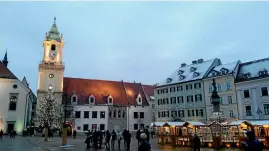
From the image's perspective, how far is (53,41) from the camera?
57.6 m

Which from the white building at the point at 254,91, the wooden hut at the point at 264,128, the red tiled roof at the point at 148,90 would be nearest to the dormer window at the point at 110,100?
the red tiled roof at the point at 148,90

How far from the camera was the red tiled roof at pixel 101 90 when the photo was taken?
57.4 metres

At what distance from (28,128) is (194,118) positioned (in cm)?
3497

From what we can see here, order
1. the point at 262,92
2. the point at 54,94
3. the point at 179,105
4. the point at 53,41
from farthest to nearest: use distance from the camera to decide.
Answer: the point at 53,41, the point at 54,94, the point at 179,105, the point at 262,92

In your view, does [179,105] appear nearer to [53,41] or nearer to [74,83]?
[74,83]

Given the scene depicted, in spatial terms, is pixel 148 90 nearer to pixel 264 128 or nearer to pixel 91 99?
pixel 91 99

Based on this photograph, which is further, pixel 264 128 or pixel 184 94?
pixel 184 94

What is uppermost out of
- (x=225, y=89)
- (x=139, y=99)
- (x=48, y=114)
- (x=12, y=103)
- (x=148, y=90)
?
(x=148, y=90)

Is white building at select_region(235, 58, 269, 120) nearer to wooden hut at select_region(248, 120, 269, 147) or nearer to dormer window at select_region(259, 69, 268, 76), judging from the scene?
dormer window at select_region(259, 69, 268, 76)

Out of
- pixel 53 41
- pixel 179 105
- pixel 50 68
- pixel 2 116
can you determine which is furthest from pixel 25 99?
pixel 179 105

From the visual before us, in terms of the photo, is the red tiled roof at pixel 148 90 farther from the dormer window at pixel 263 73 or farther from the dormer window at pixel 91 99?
the dormer window at pixel 263 73

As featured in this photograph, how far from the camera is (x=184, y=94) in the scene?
163 ft

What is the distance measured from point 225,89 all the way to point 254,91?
5.36 metres

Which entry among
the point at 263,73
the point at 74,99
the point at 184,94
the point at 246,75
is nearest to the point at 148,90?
the point at 184,94
